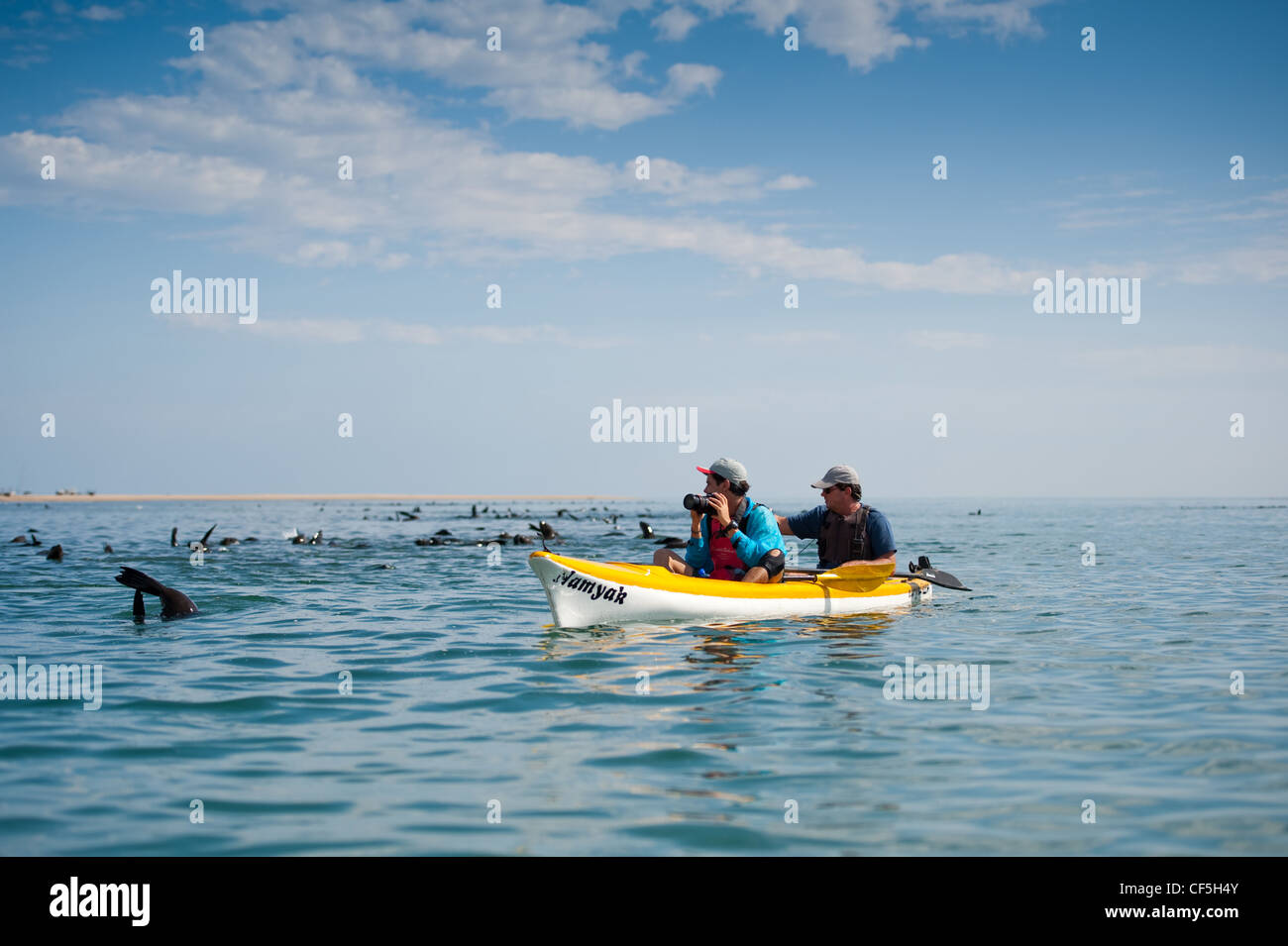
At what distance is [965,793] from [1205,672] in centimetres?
548

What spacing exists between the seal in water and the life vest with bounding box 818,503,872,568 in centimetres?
934

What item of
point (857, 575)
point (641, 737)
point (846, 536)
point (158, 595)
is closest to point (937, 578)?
point (846, 536)

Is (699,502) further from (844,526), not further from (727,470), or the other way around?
(844,526)

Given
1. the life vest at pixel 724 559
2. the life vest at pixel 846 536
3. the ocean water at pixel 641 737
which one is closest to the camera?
the ocean water at pixel 641 737

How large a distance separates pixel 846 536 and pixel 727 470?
2867 millimetres

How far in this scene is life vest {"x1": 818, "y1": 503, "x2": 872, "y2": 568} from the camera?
14297 mm

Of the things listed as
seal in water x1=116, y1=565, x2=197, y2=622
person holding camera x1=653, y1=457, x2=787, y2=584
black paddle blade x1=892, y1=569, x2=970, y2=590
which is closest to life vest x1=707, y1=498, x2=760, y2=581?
person holding camera x1=653, y1=457, x2=787, y2=584

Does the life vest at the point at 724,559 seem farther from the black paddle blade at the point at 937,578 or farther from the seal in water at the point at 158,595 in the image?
the seal in water at the point at 158,595

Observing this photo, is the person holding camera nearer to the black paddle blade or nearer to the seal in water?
the black paddle blade

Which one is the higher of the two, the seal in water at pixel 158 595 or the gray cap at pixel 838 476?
the gray cap at pixel 838 476

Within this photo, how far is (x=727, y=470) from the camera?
41.0ft

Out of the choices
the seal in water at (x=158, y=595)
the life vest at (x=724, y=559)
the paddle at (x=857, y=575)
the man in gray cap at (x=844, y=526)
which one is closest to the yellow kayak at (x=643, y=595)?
the life vest at (x=724, y=559)

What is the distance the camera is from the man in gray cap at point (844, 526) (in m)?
13.9
